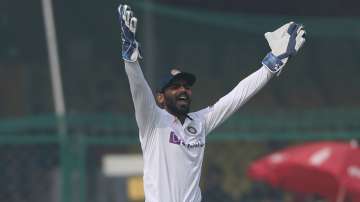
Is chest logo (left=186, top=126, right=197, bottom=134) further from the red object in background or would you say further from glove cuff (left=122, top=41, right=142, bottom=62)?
the red object in background

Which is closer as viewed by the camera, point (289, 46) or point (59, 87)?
point (289, 46)

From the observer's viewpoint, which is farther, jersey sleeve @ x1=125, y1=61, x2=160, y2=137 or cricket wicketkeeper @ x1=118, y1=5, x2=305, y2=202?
cricket wicketkeeper @ x1=118, y1=5, x2=305, y2=202

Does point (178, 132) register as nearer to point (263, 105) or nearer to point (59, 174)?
point (59, 174)

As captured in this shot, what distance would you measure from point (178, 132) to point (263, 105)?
6.10 metres

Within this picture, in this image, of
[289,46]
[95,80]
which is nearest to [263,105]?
[95,80]

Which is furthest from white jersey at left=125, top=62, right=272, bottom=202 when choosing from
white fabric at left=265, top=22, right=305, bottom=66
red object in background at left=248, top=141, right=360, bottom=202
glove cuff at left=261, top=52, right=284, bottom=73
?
red object in background at left=248, top=141, right=360, bottom=202

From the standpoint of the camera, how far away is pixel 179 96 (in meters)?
5.79

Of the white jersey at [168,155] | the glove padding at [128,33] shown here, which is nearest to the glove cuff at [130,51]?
the glove padding at [128,33]

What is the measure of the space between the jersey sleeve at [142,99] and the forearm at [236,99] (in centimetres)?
40

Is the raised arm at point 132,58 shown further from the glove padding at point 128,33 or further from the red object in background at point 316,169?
the red object in background at point 316,169

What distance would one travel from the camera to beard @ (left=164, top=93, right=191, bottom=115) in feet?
18.9

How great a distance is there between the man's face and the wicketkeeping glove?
51 cm

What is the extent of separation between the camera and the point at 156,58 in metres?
11.9

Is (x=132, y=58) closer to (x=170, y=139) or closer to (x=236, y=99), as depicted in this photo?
(x=170, y=139)
